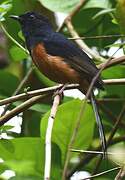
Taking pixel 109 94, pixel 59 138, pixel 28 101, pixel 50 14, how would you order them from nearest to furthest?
pixel 28 101
pixel 59 138
pixel 109 94
pixel 50 14

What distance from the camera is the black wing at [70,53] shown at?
284cm

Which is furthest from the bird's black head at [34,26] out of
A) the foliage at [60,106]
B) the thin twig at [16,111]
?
the thin twig at [16,111]

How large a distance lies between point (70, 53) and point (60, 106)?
530mm

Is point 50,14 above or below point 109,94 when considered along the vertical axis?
above

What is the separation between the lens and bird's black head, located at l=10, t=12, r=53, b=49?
3.17m

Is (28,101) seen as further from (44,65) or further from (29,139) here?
(44,65)

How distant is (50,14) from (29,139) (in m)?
1.55

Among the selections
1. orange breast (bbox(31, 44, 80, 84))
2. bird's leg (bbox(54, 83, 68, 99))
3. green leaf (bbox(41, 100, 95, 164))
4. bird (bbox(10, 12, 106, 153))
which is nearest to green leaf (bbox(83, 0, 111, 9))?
bird (bbox(10, 12, 106, 153))

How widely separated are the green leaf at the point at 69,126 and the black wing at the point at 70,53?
318 millimetres

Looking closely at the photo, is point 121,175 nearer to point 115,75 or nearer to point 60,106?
point 60,106

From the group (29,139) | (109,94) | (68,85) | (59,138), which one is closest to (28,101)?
(29,139)

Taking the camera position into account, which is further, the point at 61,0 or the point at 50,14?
the point at 50,14

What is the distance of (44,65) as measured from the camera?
2.90 m

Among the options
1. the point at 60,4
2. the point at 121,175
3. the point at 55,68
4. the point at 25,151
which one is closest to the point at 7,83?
the point at 55,68
